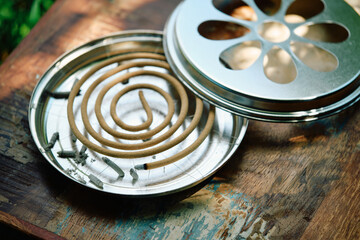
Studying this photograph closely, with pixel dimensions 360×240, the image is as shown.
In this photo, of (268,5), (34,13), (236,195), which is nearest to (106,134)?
(236,195)

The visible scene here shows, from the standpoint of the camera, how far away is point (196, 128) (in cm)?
72

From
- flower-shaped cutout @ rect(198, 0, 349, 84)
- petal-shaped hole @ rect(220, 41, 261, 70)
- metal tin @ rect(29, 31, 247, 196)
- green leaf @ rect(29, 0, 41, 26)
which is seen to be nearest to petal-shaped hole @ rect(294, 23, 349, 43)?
flower-shaped cutout @ rect(198, 0, 349, 84)

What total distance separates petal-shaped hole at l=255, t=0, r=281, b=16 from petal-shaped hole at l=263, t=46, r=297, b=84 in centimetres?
14

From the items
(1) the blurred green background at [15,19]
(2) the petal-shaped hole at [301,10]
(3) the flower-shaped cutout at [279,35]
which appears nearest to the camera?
(3) the flower-shaped cutout at [279,35]

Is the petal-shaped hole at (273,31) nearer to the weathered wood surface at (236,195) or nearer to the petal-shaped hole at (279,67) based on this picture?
the petal-shaped hole at (279,67)

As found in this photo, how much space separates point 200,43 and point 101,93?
22 cm

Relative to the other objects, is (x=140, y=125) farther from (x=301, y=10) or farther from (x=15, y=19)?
(x=15, y=19)

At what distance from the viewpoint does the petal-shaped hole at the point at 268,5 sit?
916 millimetres

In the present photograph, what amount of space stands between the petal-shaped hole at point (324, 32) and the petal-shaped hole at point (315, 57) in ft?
0.10

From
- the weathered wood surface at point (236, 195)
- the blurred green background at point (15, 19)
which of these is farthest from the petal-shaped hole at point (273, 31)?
the blurred green background at point (15, 19)

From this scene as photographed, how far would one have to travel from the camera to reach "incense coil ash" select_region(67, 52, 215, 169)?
641 mm

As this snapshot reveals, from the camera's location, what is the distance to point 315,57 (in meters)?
0.81

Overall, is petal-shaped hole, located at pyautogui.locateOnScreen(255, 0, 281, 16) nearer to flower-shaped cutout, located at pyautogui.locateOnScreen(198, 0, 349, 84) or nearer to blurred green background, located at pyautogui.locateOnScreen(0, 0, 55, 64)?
flower-shaped cutout, located at pyautogui.locateOnScreen(198, 0, 349, 84)

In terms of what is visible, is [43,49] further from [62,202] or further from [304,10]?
[304,10]
